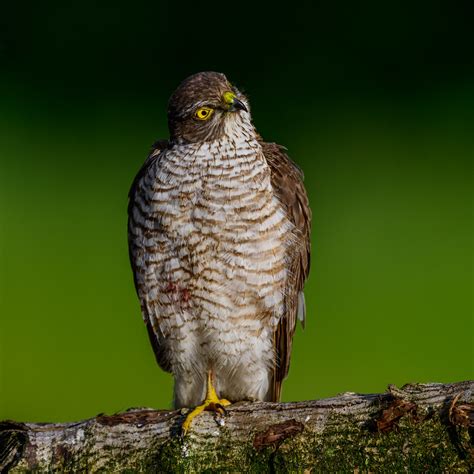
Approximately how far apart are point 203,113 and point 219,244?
A: 66 centimetres

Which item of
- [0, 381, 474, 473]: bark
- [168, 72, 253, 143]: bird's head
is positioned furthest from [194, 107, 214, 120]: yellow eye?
[0, 381, 474, 473]: bark

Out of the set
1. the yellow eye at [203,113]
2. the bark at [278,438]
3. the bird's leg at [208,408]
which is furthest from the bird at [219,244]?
the bark at [278,438]

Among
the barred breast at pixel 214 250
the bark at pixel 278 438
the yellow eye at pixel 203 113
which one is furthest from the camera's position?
the yellow eye at pixel 203 113

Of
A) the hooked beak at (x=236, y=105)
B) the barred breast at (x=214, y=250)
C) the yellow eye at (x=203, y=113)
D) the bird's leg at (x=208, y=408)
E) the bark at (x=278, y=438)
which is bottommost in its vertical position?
the bark at (x=278, y=438)

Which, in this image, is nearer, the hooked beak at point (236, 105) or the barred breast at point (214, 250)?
the barred breast at point (214, 250)

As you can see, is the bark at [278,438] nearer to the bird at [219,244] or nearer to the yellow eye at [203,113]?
the bird at [219,244]

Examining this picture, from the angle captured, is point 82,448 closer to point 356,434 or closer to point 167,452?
point 167,452

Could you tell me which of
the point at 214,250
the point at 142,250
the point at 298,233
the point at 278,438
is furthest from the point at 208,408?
the point at 298,233

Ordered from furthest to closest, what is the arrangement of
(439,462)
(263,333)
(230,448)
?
1. (263,333)
2. (230,448)
3. (439,462)

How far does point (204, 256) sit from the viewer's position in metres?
3.60

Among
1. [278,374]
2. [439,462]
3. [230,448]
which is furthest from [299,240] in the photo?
[439,462]

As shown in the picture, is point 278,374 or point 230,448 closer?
point 230,448

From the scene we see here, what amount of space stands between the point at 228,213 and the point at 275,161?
466mm

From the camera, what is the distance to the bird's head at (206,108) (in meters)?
3.76
